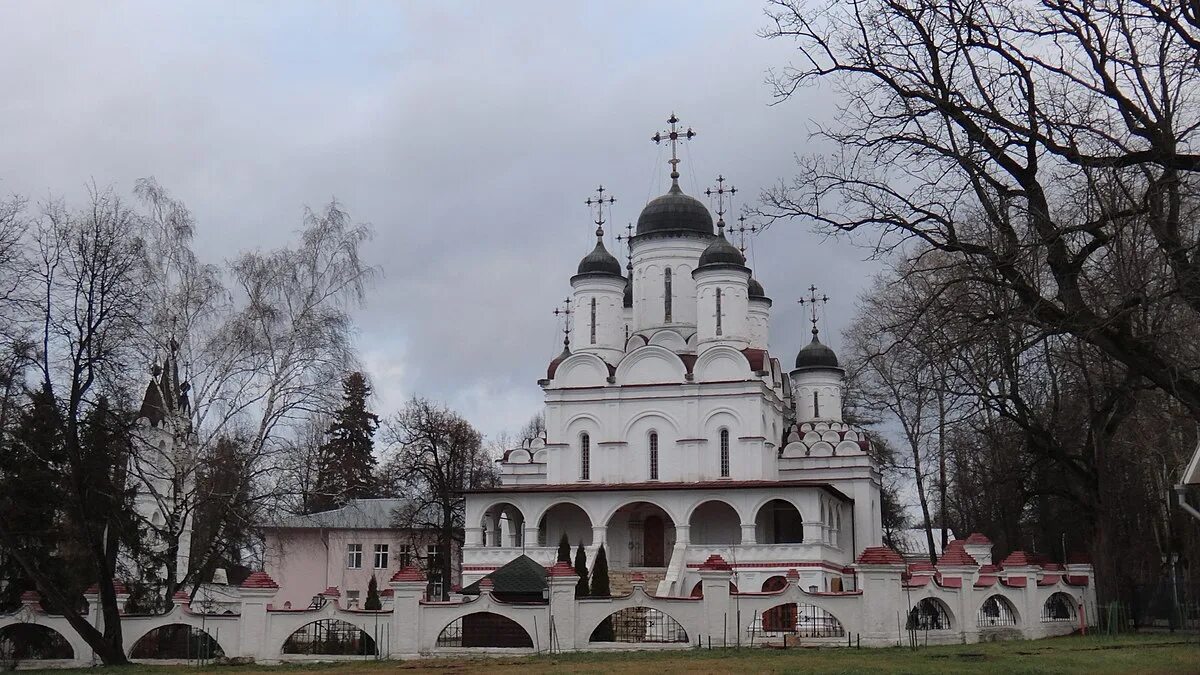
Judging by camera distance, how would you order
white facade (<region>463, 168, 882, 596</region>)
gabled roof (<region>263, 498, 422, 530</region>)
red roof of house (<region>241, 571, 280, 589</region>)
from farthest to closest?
1. gabled roof (<region>263, 498, 422, 530</region>)
2. white facade (<region>463, 168, 882, 596</region>)
3. red roof of house (<region>241, 571, 280, 589</region>)

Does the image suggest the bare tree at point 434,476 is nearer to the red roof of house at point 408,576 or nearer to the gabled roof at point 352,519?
the gabled roof at point 352,519

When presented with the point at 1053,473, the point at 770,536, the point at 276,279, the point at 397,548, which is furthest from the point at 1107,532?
the point at 397,548

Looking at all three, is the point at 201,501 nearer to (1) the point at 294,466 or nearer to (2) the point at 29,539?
(1) the point at 294,466

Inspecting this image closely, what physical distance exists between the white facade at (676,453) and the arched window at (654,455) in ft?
0.15

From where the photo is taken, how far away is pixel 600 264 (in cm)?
4547

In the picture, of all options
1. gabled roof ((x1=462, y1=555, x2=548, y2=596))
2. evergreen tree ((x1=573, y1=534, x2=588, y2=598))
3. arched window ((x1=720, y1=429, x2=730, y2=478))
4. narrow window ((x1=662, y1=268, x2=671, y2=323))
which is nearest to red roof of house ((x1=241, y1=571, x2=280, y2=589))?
gabled roof ((x1=462, y1=555, x2=548, y2=596))

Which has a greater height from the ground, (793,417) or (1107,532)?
(793,417)

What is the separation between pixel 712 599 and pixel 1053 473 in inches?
673

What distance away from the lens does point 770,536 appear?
42.5 m

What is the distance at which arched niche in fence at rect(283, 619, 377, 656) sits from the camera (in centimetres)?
2355

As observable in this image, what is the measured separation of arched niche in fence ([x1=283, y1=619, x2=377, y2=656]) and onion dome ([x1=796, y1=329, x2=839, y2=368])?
29.3 m

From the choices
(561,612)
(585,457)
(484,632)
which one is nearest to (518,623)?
(484,632)

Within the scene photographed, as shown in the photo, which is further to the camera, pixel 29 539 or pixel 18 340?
pixel 29 539

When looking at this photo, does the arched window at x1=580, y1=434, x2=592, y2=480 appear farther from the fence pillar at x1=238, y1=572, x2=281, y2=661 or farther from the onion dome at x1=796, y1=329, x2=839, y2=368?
the fence pillar at x1=238, y1=572, x2=281, y2=661
